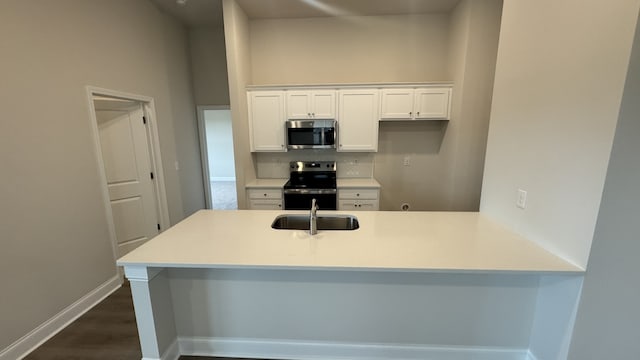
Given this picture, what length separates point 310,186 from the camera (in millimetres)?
3639

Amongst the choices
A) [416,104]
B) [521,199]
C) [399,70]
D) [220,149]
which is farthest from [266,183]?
[220,149]

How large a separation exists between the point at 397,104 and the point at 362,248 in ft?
8.51

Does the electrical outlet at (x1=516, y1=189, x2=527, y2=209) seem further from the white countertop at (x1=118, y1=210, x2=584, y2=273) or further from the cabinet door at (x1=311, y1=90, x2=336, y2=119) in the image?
the cabinet door at (x1=311, y1=90, x2=336, y2=119)

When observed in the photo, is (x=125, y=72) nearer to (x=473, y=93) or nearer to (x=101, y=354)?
(x=101, y=354)

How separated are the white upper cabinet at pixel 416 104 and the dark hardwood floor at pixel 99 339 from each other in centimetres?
331

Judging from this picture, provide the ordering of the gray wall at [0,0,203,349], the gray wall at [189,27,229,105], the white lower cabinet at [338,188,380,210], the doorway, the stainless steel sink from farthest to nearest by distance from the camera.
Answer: the doorway
the gray wall at [189,27,229,105]
the white lower cabinet at [338,188,380,210]
the stainless steel sink
the gray wall at [0,0,203,349]

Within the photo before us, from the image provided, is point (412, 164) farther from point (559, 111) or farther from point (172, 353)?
point (172, 353)

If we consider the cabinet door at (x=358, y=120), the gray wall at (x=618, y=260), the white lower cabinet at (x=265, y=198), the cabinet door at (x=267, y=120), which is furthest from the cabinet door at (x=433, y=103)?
the gray wall at (x=618, y=260)

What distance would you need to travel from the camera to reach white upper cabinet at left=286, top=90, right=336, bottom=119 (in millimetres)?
3596

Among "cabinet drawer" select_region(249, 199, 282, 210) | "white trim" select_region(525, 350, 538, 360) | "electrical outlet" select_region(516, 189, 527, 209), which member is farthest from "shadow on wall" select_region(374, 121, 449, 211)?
"white trim" select_region(525, 350, 538, 360)

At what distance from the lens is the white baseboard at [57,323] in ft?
6.14

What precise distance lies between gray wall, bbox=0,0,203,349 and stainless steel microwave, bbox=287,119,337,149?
191 centimetres

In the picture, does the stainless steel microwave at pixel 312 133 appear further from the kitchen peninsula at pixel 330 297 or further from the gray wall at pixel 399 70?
the kitchen peninsula at pixel 330 297

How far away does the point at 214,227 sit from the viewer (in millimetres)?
1948
